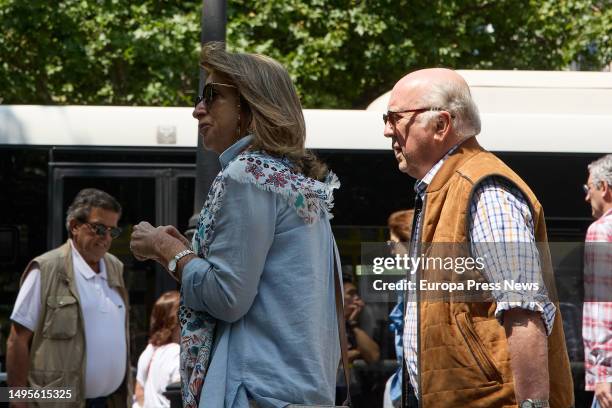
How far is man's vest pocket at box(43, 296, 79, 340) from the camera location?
5.97m

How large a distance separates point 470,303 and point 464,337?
0.33 ft

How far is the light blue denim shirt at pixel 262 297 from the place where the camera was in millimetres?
2994

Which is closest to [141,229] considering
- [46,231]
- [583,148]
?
[46,231]

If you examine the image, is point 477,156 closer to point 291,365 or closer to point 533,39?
point 291,365

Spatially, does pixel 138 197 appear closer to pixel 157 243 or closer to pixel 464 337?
pixel 157 243

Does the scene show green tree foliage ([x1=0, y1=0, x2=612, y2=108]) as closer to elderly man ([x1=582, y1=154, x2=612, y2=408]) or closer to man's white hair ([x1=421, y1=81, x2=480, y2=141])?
elderly man ([x1=582, y1=154, x2=612, y2=408])

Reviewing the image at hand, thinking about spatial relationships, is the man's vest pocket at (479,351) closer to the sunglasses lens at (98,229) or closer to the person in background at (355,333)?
the sunglasses lens at (98,229)

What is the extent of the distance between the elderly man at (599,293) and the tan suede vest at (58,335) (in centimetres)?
262

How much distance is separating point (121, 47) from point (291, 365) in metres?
11.6

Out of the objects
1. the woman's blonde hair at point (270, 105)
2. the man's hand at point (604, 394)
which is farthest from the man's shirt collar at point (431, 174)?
the man's hand at point (604, 394)

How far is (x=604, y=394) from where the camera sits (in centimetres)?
526

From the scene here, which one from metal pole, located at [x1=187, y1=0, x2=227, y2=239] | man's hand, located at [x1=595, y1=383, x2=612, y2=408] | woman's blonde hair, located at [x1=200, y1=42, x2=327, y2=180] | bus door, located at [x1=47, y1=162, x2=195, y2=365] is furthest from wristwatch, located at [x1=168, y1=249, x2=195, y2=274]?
bus door, located at [x1=47, y1=162, x2=195, y2=365]

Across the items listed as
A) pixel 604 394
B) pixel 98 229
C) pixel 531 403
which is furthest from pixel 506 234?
pixel 98 229

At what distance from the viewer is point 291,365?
3.04 m
